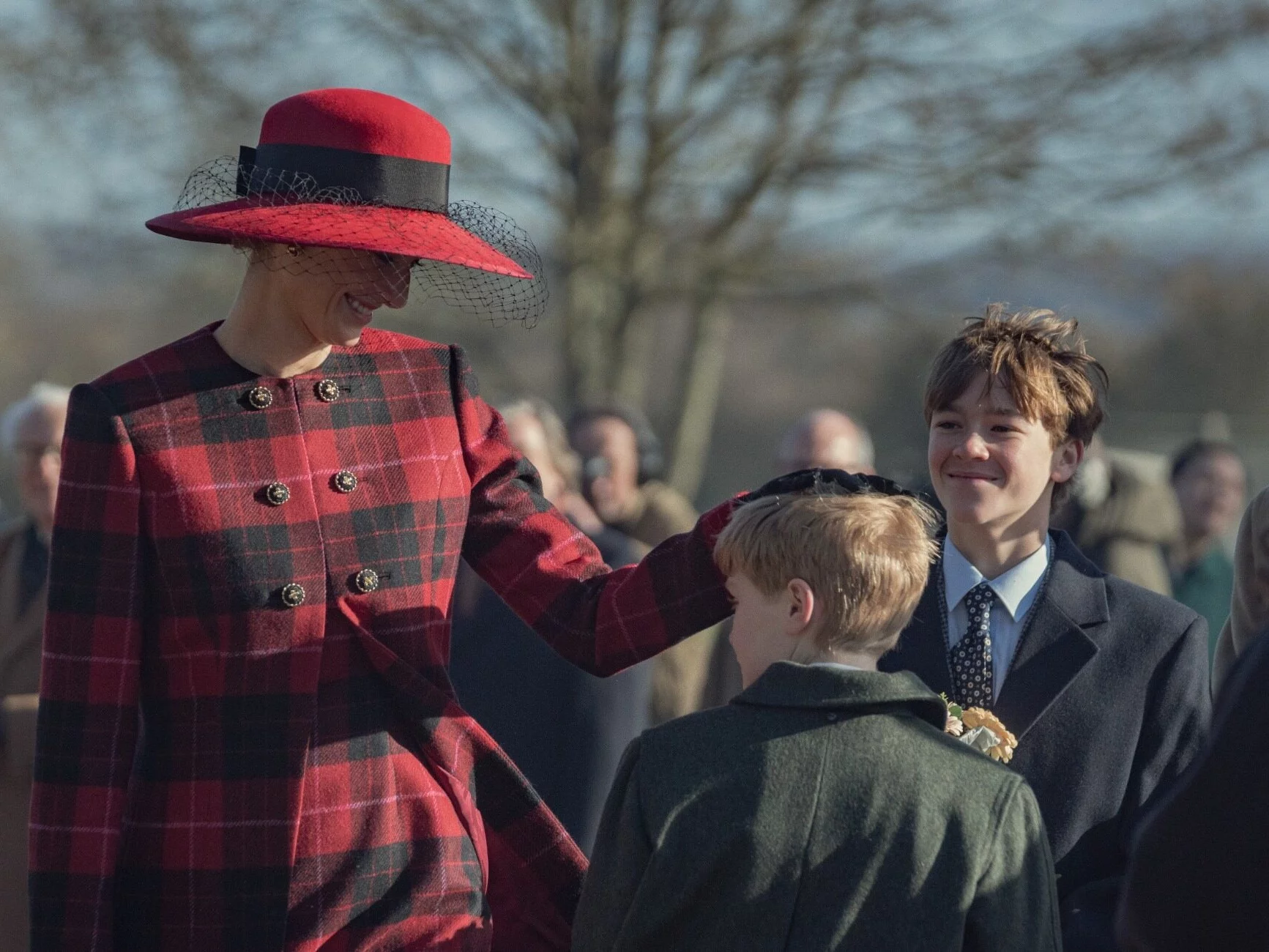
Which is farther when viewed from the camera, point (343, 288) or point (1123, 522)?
point (1123, 522)

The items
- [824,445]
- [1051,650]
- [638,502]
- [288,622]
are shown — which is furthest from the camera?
[638,502]

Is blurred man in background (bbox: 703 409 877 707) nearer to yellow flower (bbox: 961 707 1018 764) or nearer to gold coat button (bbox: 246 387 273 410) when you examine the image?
yellow flower (bbox: 961 707 1018 764)

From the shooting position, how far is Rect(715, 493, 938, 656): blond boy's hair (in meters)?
2.36

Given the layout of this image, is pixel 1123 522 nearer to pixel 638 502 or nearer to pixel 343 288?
pixel 638 502

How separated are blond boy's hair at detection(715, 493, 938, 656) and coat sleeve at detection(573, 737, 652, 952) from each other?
321mm

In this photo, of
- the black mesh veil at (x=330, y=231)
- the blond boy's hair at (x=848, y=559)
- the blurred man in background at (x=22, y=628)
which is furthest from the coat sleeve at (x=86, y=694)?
the blurred man in background at (x=22, y=628)

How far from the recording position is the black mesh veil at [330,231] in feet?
7.92

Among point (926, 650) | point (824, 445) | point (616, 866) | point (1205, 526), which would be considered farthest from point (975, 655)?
point (1205, 526)

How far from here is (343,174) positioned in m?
2.51

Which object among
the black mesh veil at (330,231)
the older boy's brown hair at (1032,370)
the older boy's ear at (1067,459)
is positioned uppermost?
the black mesh veil at (330,231)

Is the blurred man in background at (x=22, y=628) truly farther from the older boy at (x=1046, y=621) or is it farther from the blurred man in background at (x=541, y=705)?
the older boy at (x=1046, y=621)

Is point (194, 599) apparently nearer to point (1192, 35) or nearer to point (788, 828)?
point (788, 828)

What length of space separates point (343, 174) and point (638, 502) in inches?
140

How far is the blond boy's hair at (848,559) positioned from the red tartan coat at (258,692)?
27cm
